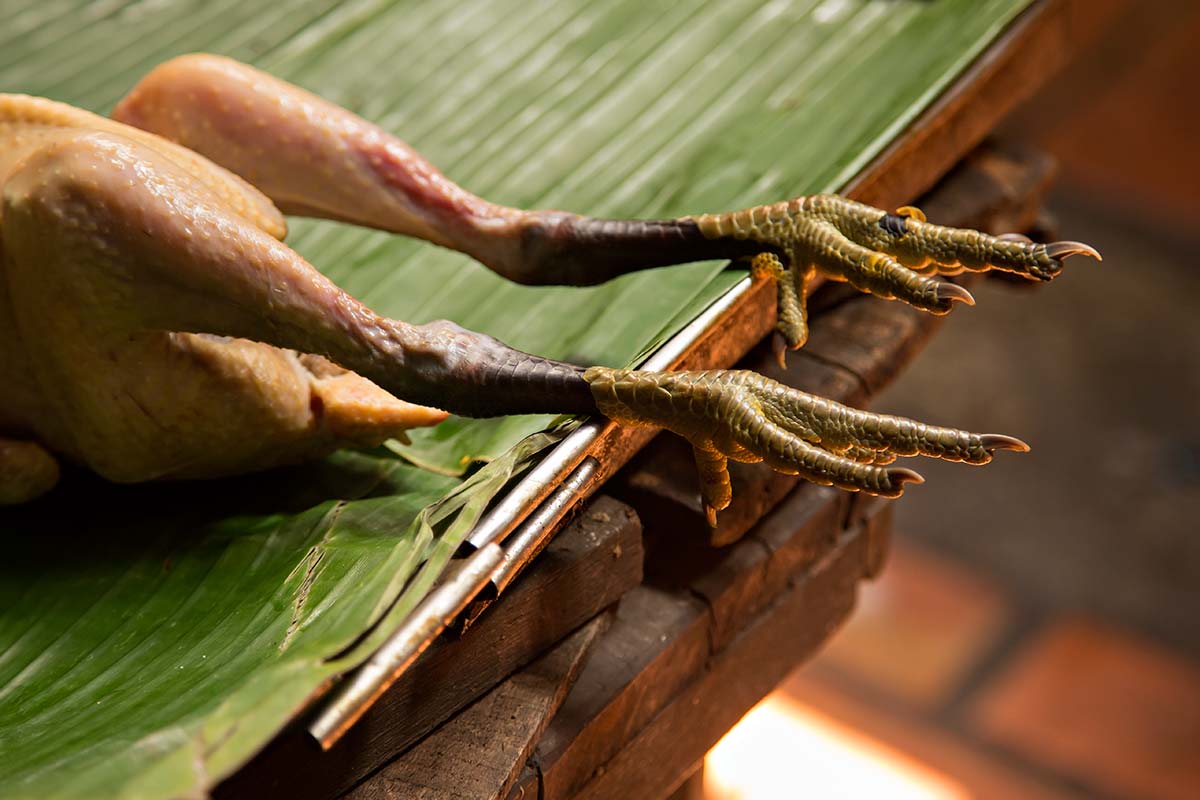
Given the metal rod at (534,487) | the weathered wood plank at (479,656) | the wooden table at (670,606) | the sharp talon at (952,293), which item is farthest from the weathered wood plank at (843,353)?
the sharp talon at (952,293)

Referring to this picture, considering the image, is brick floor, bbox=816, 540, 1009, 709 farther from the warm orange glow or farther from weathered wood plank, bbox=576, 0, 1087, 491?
weathered wood plank, bbox=576, 0, 1087, 491

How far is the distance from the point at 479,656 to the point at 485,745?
0.29ft

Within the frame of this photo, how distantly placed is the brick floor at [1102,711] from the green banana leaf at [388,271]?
179 cm

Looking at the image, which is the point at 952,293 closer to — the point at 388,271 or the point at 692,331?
the point at 692,331

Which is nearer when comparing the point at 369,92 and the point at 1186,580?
the point at 369,92

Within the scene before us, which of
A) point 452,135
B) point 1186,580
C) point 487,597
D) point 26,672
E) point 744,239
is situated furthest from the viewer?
Answer: point 1186,580

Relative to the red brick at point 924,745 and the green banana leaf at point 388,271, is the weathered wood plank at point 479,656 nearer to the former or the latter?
the green banana leaf at point 388,271

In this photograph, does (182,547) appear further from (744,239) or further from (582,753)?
(744,239)

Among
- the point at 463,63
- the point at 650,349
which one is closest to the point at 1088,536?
the point at 463,63

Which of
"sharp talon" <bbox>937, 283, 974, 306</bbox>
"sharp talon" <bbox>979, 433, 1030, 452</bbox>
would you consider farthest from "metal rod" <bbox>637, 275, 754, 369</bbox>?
"sharp talon" <bbox>979, 433, 1030, 452</bbox>

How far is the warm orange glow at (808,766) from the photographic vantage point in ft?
9.93

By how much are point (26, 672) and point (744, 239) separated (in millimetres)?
945

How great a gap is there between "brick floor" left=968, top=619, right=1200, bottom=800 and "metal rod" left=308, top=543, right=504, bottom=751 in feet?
Answer: 7.50

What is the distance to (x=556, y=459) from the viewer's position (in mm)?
1342
